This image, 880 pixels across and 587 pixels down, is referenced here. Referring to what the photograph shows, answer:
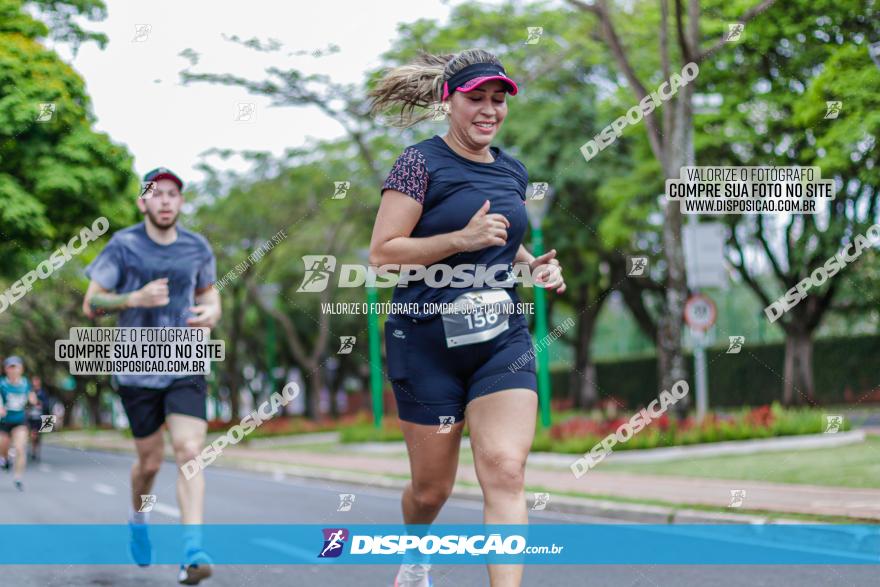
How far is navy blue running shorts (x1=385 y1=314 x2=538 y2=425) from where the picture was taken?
4035 millimetres

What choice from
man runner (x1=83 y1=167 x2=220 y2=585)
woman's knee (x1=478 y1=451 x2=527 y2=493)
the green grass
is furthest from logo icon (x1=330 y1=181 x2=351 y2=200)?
woman's knee (x1=478 y1=451 x2=527 y2=493)

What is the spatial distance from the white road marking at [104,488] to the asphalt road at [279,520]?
15 millimetres

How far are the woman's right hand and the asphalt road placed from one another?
2.65 meters

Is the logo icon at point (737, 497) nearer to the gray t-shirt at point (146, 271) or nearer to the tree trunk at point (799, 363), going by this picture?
the gray t-shirt at point (146, 271)

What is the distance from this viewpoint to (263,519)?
1010 centimetres

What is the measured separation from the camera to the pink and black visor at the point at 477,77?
13.1 ft

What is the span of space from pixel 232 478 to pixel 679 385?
22.4 feet

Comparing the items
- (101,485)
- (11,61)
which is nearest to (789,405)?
(101,485)

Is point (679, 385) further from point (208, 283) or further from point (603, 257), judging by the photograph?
→ point (603, 257)

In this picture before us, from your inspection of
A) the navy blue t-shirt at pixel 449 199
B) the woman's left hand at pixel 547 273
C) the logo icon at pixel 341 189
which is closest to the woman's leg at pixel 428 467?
the navy blue t-shirt at pixel 449 199

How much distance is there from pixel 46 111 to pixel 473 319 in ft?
36.5

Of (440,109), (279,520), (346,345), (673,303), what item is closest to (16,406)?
(346,345)

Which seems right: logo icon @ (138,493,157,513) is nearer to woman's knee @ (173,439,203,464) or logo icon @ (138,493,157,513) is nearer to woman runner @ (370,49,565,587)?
woman's knee @ (173,439,203,464)

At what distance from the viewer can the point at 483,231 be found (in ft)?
12.8
